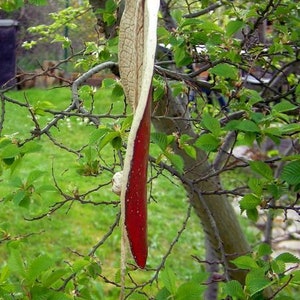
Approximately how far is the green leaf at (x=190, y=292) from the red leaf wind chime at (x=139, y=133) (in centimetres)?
65

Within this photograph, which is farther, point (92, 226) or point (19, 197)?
point (92, 226)

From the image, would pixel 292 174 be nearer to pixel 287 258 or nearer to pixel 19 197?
pixel 287 258

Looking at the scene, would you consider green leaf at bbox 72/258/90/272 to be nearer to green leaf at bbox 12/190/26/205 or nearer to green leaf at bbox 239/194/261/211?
green leaf at bbox 12/190/26/205

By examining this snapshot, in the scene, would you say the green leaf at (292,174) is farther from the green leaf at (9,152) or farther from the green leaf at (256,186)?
the green leaf at (9,152)

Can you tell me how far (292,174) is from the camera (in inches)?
39.2

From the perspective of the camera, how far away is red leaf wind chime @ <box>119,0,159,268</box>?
31cm

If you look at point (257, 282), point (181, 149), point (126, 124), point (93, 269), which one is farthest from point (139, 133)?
point (181, 149)

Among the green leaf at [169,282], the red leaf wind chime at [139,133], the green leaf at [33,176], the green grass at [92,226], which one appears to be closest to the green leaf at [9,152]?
the green leaf at [33,176]

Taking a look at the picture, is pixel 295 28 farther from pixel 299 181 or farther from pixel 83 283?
pixel 83 283

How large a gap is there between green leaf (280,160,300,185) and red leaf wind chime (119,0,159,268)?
67cm

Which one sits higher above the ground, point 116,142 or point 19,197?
point 116,142

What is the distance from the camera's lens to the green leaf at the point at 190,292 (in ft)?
3.23

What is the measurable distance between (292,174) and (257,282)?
186 mm

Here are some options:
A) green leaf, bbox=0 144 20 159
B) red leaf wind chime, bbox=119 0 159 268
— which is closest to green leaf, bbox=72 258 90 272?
green leaf, bbox=0 144 20 159
